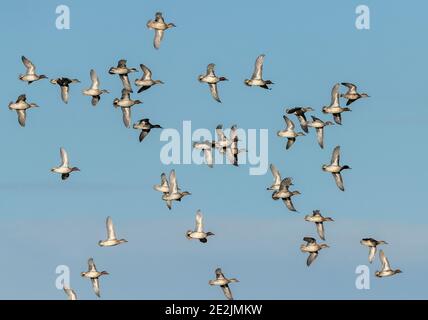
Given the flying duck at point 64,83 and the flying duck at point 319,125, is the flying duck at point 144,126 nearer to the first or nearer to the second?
the flying duck at point 64,83

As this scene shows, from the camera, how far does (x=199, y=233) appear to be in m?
143

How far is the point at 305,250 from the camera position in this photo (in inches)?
5753

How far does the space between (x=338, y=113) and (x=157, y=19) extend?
1330cm

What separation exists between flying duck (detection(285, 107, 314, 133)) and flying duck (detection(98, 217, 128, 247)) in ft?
46.0

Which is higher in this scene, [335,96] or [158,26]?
[158,26]

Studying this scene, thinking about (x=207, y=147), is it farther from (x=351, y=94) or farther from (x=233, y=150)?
(x=351, y=94)

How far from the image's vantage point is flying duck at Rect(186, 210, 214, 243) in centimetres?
14275

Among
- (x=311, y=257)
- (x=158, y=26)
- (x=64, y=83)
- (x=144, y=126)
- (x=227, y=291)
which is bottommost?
(x=227, y=291)

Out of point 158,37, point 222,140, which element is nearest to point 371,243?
point 222,140

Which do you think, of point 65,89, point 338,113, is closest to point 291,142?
point 338,113

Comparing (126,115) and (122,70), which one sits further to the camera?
(126,115)

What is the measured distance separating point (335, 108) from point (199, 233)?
12.1 metres

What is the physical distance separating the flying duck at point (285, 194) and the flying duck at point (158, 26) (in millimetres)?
12508
